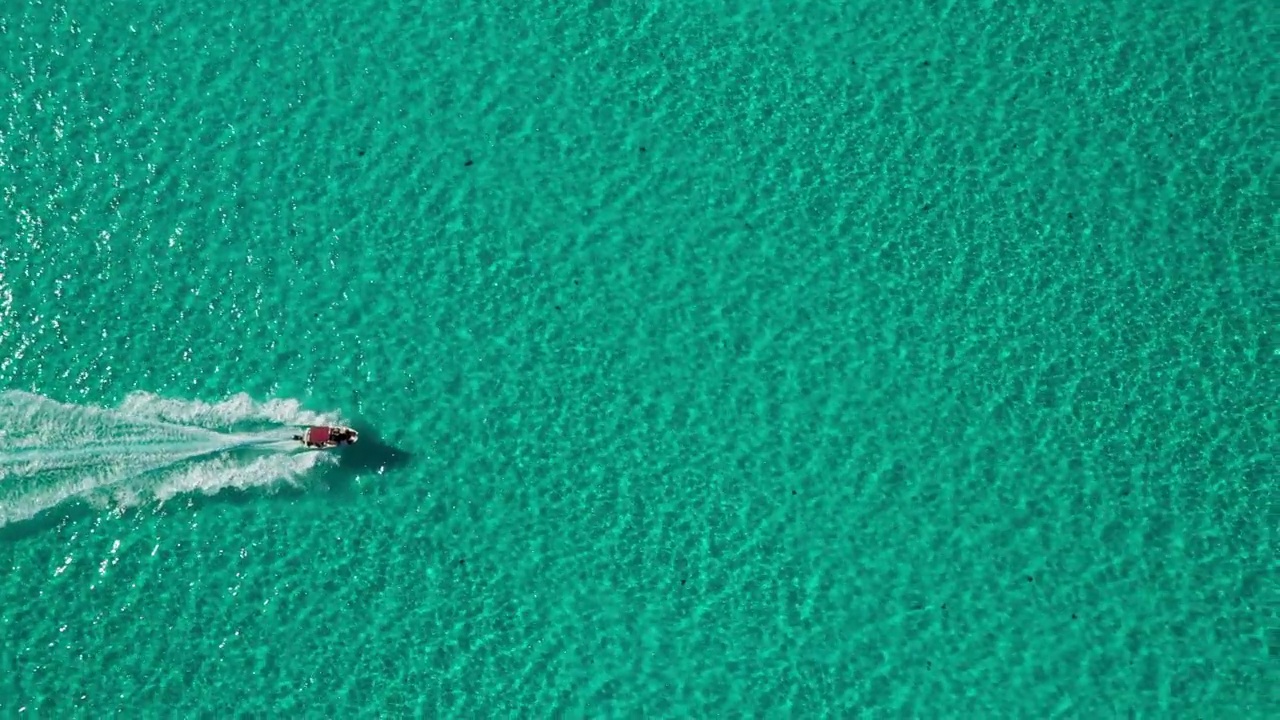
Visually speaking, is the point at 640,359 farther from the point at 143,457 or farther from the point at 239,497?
the point at 143,457

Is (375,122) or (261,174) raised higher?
(375,122)

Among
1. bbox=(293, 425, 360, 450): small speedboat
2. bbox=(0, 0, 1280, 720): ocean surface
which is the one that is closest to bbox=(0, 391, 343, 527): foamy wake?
bbox=(0, 0, 1280, 720): ocean surface

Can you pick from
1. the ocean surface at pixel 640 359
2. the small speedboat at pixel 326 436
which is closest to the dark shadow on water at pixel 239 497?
the ocean surface at pixel 640 359

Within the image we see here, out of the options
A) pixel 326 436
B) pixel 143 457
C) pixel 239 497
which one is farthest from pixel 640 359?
pixel 143 457

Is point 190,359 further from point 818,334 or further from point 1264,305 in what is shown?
point 1264,305

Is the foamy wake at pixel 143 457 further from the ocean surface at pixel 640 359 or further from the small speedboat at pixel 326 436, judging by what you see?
the small speedboat at pixel 326 436

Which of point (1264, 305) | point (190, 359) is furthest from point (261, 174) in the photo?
point (1264, 305)

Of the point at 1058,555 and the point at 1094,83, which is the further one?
the point at 1094,83
